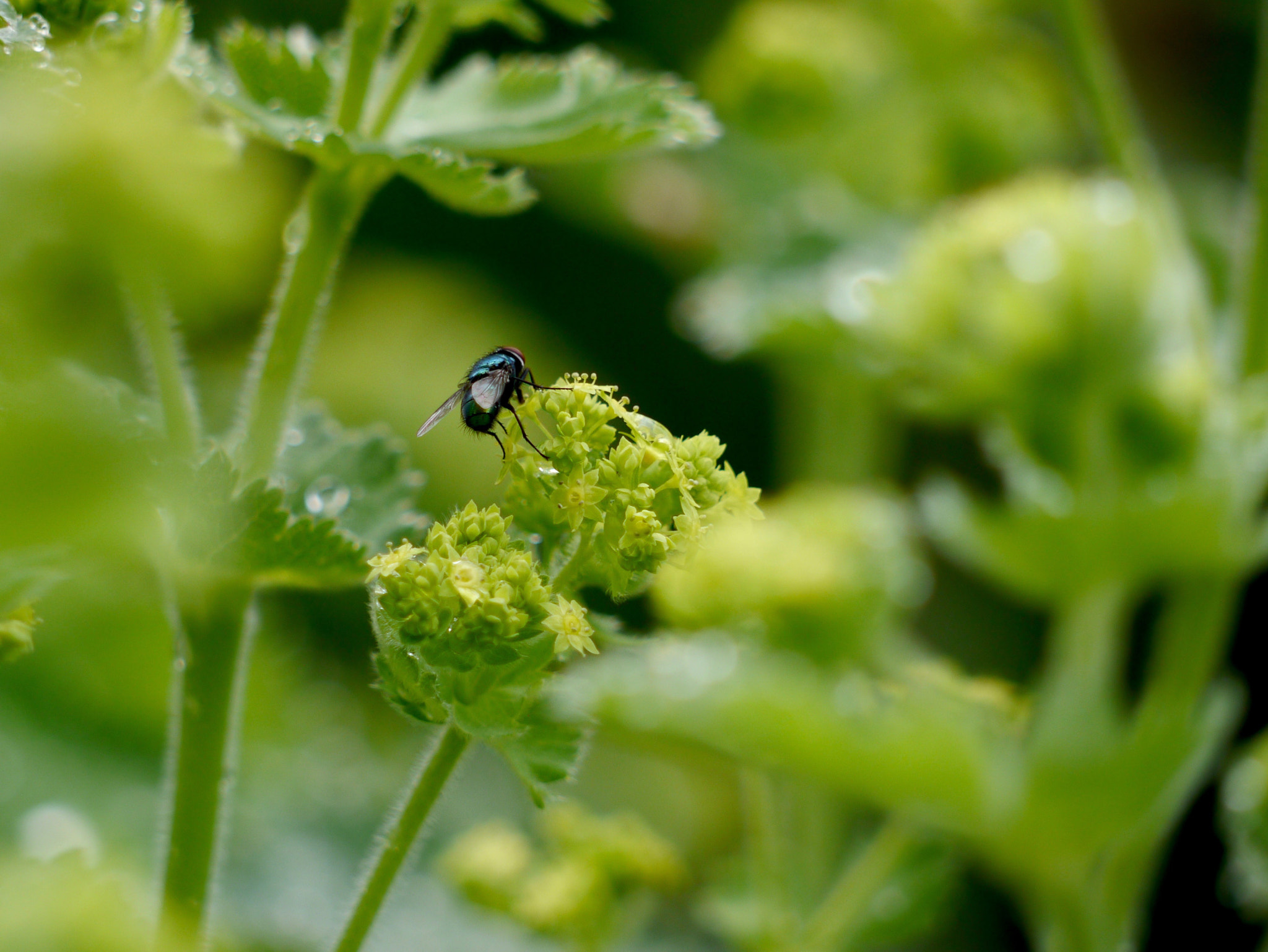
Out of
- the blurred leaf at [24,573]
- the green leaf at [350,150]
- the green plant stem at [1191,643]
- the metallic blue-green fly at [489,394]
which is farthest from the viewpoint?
the green plant stem at [1191,643]

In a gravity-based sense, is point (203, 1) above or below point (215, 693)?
below

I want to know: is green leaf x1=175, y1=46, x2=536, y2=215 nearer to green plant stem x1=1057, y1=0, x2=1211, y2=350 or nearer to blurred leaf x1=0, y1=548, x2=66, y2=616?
blurred leaf x1=0, y1=548, x2=66, y2=616

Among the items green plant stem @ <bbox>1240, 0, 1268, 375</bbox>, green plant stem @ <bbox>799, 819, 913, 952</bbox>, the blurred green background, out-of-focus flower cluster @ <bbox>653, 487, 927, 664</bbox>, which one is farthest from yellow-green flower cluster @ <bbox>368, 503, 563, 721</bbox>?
green plant stem @ <bbox>1240, 0, 1268, 375</bbox>

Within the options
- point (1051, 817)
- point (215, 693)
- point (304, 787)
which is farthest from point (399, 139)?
point (304, 787)

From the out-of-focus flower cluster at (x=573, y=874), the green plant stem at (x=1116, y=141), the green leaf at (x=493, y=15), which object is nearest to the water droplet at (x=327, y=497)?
the green leaf at (x=493, y=15)

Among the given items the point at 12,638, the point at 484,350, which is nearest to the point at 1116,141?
the point at 12,638

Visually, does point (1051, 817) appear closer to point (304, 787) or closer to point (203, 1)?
point (304, 787)

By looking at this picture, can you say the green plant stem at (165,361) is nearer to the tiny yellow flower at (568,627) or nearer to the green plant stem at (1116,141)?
the tiny yellow flower at (568,627)
